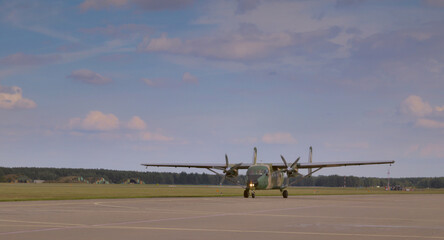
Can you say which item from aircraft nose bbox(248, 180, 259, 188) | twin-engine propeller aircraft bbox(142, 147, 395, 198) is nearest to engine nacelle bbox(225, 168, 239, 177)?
twin-engine propeller aircraft bbox(142, 147, 395, 198)

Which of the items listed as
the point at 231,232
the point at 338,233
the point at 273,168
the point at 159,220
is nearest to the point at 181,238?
the point at 231,232

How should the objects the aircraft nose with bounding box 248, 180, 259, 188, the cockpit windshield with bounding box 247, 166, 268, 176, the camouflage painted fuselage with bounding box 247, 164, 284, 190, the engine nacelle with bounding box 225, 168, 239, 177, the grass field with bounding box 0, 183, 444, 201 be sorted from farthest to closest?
the engine nacelle with bounding box 225, 168, 239, 177 < the cockpit windshield with bounding box 247, 166, 268, 176 < the camouflage painted fuselage with bounding box 247, 164, 284, 190 < the aircraft nose with bounding box 248, 180, 259, 188 < the grass field with bounding box 0, 183, 444, 201

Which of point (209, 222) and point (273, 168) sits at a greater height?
point (273, 168)

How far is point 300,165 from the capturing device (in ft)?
182

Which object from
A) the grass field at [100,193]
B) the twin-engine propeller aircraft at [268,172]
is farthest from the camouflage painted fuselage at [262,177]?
the grass field at [100,193]

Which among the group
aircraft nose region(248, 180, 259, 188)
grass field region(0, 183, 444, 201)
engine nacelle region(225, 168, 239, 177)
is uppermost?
engine nacelle region(225, 168, 239, 177)

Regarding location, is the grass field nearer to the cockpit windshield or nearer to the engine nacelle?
the engine nacelle

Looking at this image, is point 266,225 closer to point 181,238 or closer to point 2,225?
point 181,238

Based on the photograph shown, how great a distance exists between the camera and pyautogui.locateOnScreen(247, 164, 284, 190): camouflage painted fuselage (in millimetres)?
49875

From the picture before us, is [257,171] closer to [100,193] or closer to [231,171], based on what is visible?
[231,171]

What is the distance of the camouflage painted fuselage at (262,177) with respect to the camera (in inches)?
1964

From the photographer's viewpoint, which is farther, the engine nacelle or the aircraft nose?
the engine nacelle

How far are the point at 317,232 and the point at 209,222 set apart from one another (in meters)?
4.83

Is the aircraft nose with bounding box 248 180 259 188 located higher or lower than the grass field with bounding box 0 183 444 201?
higher
